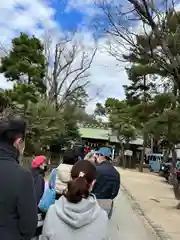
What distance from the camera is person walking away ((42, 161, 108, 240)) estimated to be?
2.78 meters

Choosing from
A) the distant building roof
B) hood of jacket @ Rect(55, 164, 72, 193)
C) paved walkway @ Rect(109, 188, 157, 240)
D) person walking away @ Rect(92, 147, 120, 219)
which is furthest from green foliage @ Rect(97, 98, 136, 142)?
hood of jacket @ Rect(55, 164, 72, 193)

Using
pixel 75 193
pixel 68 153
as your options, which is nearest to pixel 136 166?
pixel 68 153

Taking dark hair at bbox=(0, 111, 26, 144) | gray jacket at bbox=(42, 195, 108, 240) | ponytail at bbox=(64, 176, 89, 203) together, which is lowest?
gray jacket at bbox=(42, 195, 108, 240)

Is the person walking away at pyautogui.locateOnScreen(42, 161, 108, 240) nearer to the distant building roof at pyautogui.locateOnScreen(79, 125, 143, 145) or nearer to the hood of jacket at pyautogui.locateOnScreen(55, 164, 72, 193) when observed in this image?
the hood of jacket at pyautogui.locateOnScreen(55, 164, 72, 193)

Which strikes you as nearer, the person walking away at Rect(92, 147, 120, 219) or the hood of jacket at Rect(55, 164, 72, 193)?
the hood of jacket at Rect(55, 164, 72, 193)

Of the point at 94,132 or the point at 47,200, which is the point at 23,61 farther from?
the point at 94,132

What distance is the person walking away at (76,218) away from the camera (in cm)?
278

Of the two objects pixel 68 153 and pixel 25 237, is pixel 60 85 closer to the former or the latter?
pixel 68 153

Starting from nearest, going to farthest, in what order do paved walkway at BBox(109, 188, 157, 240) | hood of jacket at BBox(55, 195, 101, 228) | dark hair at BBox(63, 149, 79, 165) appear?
hood of jacket at BBox(55, 195, 101, 228), dark hair at BBox(63, 149, 79, 165), paved walkway at BBox(109, 188, 157, 240)

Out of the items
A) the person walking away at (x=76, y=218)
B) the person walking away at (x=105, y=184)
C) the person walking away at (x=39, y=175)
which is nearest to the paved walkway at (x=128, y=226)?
the person walking away at (x=105, y=184)

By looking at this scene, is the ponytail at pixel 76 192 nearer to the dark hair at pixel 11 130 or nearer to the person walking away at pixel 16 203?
the person walking away at pixel 16 203

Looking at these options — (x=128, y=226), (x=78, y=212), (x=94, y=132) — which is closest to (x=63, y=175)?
(x=78, y=212)

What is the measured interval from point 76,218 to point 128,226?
7673 millimetres

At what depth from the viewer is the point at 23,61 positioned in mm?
24594
